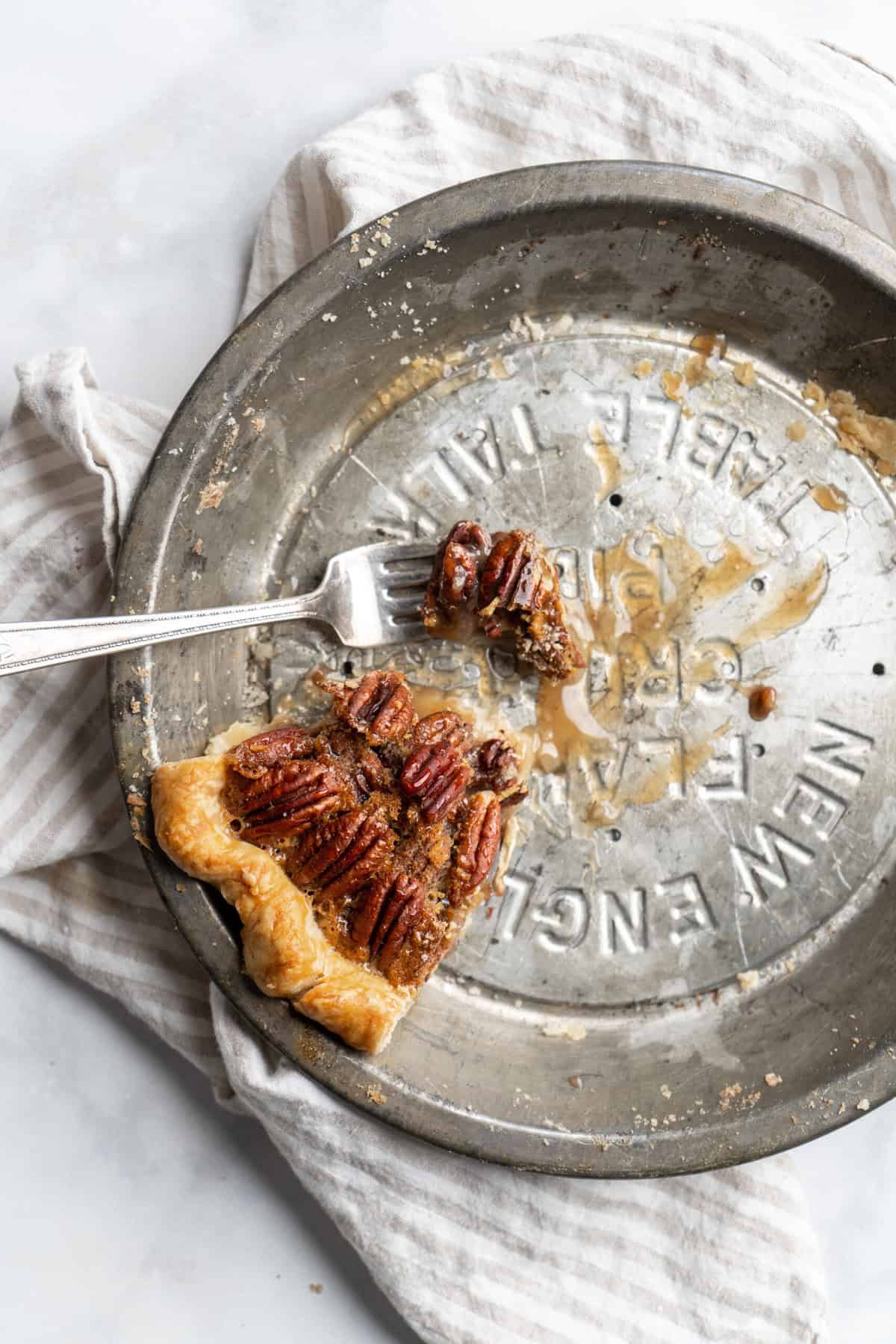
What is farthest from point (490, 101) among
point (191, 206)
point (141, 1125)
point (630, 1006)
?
point (141, 1125)

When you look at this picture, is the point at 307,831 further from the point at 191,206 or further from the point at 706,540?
the point at 191,206

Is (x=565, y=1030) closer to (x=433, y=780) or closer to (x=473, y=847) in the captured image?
(x=473, y=847)

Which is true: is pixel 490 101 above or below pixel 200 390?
above

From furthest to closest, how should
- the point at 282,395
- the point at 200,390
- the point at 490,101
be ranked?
the point at 490,101, the point at 282,395, the point at 200,390

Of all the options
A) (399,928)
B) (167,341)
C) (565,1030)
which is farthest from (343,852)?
(167,341)

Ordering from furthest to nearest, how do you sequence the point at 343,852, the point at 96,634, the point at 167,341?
the point at 167,341, the point at 343,852, the point at 96,634

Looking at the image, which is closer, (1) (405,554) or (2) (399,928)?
(2) (399,928)

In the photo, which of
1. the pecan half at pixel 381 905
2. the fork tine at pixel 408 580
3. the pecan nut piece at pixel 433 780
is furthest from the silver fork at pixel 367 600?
the pecan half at pixel 381 905
